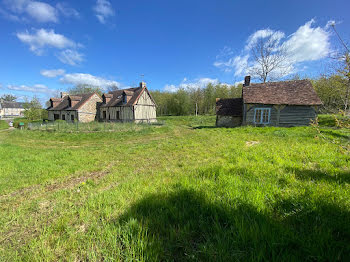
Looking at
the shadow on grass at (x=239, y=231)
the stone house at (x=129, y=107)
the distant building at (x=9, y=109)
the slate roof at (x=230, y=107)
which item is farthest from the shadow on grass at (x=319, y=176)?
the distant building at (x=9, y=109)

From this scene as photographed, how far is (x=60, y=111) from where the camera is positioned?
2903 cm

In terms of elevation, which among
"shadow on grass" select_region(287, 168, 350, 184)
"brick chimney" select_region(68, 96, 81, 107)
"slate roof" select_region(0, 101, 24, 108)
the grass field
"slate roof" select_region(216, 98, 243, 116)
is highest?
"slate roof" select_region(0, 101, 24, 108)

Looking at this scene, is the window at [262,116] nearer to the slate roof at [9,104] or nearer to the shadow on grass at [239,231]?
the shadow on grass at [239,231]

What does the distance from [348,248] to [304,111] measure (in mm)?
18444

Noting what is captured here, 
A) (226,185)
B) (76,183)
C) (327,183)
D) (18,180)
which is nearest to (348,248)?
(226,185)

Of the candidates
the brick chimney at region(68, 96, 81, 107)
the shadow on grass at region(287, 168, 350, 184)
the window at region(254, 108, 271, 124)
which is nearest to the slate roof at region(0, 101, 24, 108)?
the brick chimney at region(68, 96, 81, 107)

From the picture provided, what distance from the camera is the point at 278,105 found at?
15.7m

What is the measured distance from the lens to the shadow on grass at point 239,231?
1.56m

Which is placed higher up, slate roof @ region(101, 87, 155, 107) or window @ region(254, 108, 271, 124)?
slate roof @ region(101, 87, 155, 107)

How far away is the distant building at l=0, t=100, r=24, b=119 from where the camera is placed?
7421 centimetres

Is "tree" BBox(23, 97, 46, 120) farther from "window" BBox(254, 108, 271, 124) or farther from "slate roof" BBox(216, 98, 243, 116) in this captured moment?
"window" BBox(254, 108, 271, 124)

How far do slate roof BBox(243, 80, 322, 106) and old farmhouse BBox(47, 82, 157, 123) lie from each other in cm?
1590

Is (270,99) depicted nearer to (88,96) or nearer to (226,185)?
(226,185)

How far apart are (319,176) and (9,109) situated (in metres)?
117
